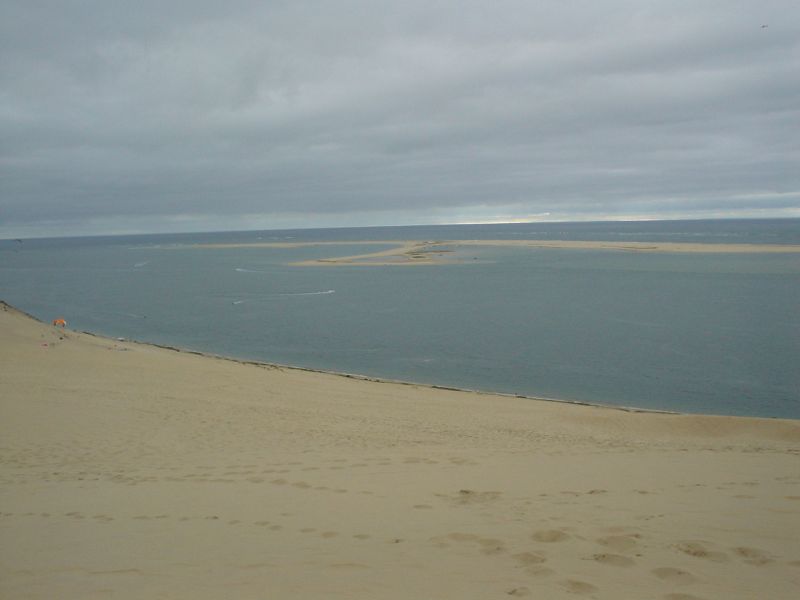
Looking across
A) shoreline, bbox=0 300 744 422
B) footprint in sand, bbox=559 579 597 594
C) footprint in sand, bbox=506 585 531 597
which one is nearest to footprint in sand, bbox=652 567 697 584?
footprint in sand, bbox=559 579 597 594

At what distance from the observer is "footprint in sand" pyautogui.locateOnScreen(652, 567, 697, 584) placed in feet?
16.3

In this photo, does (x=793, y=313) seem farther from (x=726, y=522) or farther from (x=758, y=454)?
(x=726, y=522)

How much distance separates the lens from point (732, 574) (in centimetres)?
504

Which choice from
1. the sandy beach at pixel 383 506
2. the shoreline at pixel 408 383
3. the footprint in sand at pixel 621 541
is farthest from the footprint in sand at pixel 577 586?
the shoreline at pixel 408 383

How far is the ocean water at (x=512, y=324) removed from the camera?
79.8 ft

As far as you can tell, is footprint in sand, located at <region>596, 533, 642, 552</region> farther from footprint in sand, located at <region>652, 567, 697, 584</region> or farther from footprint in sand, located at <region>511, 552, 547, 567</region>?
footprint in sand, located at <region>511, 552, 547, 567</region>

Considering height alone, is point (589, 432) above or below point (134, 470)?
below

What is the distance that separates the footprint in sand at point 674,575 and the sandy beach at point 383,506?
0.02 m

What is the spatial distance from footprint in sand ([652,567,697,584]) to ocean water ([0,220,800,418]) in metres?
17.1

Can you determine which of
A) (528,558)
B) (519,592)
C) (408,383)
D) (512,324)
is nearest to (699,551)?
(528,558)

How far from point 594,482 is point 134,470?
25.3 feet

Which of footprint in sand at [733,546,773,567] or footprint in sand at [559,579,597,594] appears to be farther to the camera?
footprint in sand at [733,546,773,567]

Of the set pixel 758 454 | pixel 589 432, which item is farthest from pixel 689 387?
pixel 758 454

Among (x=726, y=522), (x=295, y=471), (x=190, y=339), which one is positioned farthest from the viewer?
(x=190, y=339)
